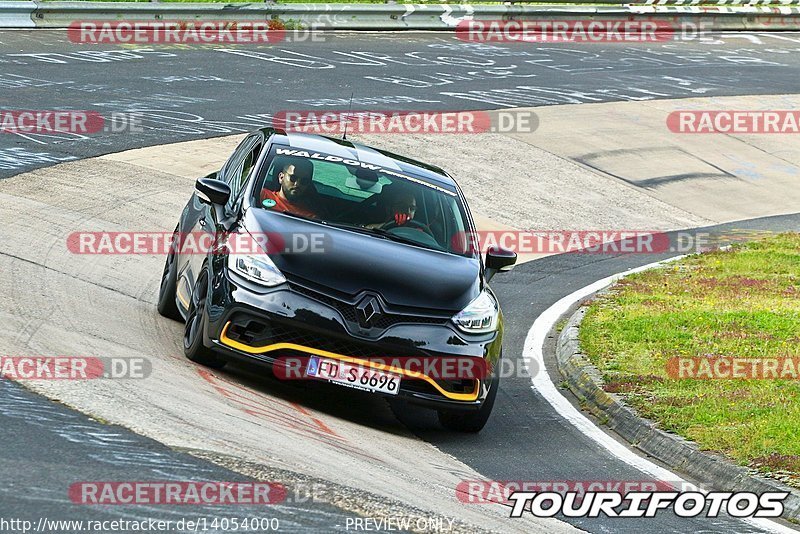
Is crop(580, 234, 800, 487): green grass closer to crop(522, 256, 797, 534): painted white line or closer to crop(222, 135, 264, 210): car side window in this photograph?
crop(522, 256, 797, 534): painted white line

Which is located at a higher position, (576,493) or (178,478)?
(178,478)

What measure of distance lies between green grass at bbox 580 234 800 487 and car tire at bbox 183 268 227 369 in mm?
3115

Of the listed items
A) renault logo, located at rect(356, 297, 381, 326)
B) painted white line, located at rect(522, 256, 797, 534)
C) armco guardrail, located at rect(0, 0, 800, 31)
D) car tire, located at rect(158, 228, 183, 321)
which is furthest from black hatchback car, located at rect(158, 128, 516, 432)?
armco guardrail, located at rect(0, 0, 800, 31)

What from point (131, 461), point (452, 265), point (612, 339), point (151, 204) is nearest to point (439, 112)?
point (151, 204)

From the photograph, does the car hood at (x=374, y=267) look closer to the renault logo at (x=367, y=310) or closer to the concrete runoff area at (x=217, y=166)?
the renault logo at (x=367, y=310)

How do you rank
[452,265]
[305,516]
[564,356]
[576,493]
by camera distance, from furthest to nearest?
1. [564,356]
2. [452,265]
3. [576,493]
4. [305,516]

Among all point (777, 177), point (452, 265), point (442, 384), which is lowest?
point (777, 177)

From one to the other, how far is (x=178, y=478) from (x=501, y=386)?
16.1ft

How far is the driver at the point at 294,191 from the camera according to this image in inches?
361

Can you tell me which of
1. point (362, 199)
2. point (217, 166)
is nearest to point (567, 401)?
point (362, 199)

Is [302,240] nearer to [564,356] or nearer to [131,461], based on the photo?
[131,461]

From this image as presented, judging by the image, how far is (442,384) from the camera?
8.35 m

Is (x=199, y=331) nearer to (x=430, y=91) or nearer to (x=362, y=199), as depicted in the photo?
(x=362, y=199)

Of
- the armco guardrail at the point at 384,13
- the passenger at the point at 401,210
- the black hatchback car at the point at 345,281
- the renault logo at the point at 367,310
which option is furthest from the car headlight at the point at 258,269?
the armco guardrail at the point at 384,13
